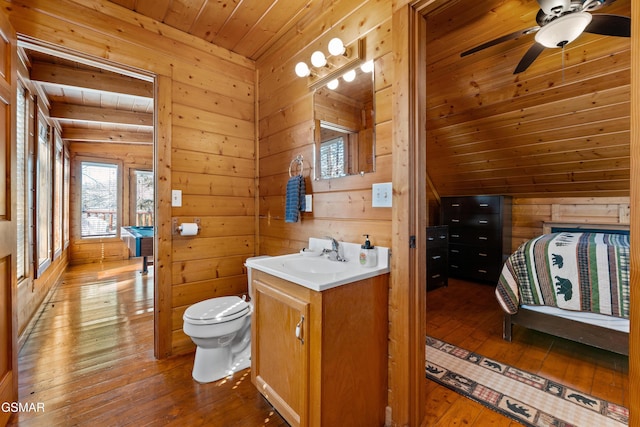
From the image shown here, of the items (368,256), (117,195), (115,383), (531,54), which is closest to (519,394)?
(368,256)

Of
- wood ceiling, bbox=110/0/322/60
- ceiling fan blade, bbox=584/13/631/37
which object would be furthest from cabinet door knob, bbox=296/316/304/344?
ceiling fan blade, bbox=584/13/631/37

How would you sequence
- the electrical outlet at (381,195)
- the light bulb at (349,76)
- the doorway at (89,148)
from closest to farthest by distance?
the electrical outlet at (381,195)
the light bulb at (349,76)
the doorway at (89,148)

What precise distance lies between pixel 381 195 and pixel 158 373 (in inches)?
73.8

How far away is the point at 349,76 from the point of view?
1.72 metres

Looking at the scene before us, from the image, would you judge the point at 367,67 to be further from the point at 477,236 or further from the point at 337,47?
the point at 477,236

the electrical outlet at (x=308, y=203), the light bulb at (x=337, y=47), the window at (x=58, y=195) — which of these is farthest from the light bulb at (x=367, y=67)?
the window at (x=58, y=195)

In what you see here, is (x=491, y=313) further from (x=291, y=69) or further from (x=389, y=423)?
(x=291, y=69)

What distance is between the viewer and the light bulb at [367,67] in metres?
1.58

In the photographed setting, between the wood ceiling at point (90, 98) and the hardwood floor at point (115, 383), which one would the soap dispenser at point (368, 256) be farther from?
the wood ceiling at point (90, 98)

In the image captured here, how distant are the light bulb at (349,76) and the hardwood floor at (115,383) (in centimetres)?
196

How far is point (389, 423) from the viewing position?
1.46 m

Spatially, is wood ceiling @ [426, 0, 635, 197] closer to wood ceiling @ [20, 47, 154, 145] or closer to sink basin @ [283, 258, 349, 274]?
sink basin @ [283, 258, 349, 274]

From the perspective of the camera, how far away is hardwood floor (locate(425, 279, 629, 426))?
1.58 meters

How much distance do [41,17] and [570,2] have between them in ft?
9.77
